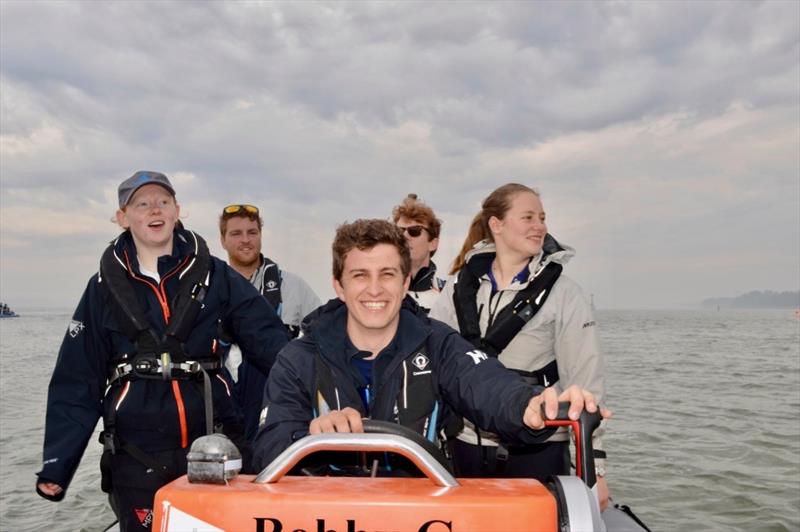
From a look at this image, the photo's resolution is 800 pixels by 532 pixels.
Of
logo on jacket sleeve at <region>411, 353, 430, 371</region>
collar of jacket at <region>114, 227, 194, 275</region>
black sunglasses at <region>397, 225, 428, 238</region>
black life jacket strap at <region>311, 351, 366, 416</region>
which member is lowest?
black life jacket strap at <region>311, 351, 366, 416</region>

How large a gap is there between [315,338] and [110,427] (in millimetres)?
1184

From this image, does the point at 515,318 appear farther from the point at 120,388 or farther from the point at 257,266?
the point at 257,266

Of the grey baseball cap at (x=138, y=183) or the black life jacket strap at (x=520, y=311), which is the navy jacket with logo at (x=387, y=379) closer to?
the black life jacket strap at (x=520, y=311)

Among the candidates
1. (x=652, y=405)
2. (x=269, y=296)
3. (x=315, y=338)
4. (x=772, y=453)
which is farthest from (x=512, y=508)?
(x=652, y=405)

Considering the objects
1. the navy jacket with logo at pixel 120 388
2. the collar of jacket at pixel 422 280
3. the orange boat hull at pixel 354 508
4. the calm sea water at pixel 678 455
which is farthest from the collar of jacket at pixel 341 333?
the calm sea water at pixel 678 455

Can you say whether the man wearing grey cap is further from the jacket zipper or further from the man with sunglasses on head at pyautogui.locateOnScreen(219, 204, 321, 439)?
the man with sunglasses on head at pyautogui.locateOnScreen(219, 204, 321, 439)

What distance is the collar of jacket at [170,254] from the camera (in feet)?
9.70

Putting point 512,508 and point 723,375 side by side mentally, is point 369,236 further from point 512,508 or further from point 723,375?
point 723,375

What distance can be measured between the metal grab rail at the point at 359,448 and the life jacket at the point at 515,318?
1672mm

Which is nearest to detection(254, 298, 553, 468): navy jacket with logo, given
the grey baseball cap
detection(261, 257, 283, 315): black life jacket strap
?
the grey baseball cap

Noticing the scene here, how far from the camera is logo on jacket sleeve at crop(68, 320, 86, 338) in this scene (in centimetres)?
286

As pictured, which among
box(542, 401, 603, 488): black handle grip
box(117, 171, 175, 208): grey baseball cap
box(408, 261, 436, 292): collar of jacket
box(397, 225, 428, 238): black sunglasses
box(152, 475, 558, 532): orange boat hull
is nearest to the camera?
box(152, 475, 558, 532): orange boat hull

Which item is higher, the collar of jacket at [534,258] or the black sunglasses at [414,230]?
the black sunglasses at [414,230]

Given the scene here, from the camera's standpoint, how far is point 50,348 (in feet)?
106
